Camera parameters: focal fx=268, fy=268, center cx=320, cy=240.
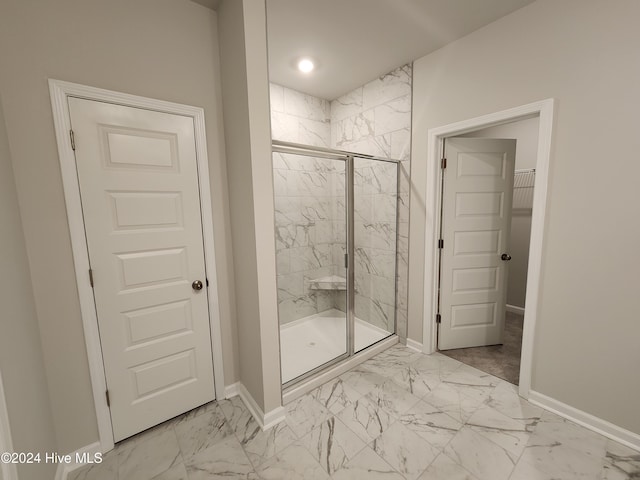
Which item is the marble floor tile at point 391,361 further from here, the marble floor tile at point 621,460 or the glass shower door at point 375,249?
the marble floor tile at point 621,460

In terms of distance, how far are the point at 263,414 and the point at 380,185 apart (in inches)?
90.4

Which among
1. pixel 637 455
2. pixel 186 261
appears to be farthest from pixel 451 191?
pixel 186 261

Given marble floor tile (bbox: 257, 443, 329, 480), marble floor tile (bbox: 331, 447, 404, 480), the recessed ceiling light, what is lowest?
marble floor tile (bbox: 257, 443, 329, 480)

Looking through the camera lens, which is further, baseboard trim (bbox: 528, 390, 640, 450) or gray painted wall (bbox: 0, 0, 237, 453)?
baseboard trim (bbox: 528, 390, 640, 450)

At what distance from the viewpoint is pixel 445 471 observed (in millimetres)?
1486

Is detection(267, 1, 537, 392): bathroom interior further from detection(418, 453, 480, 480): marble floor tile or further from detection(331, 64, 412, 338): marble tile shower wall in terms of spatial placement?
detection(418, 453, 480, 480): marble floor tile

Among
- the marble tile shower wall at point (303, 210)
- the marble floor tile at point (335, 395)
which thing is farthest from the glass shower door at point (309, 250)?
the marble floor tile at point (335, 395)

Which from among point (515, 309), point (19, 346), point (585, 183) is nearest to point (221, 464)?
point (19, 346)

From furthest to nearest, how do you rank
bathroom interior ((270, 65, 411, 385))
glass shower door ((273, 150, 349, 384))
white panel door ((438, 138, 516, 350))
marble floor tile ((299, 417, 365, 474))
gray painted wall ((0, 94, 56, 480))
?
glass shower door ((273, 150, 349, 384)) → bathroom interior ((270, 65, 411, 385)) → white panel door ((438, 138, 516, 350)) → marble floor tile ((299, 417, 365, 474)) → gray painted wall ((0, 94, 56, 480))

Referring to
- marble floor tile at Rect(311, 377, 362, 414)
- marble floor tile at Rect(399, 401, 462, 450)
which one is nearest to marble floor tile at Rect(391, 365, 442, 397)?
marble floor tile at Rect(399, 401, 462, 450)

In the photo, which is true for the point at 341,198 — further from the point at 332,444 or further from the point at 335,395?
the point at 332,444

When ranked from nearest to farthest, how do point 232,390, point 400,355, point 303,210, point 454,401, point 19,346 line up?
1. point 19,346
2. point 454,401
3. point 232,390
4. point 400,355
5. point 303,210

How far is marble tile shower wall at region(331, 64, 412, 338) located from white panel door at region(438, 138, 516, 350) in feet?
1.27

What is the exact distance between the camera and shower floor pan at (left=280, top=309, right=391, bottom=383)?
2480 millimetres
